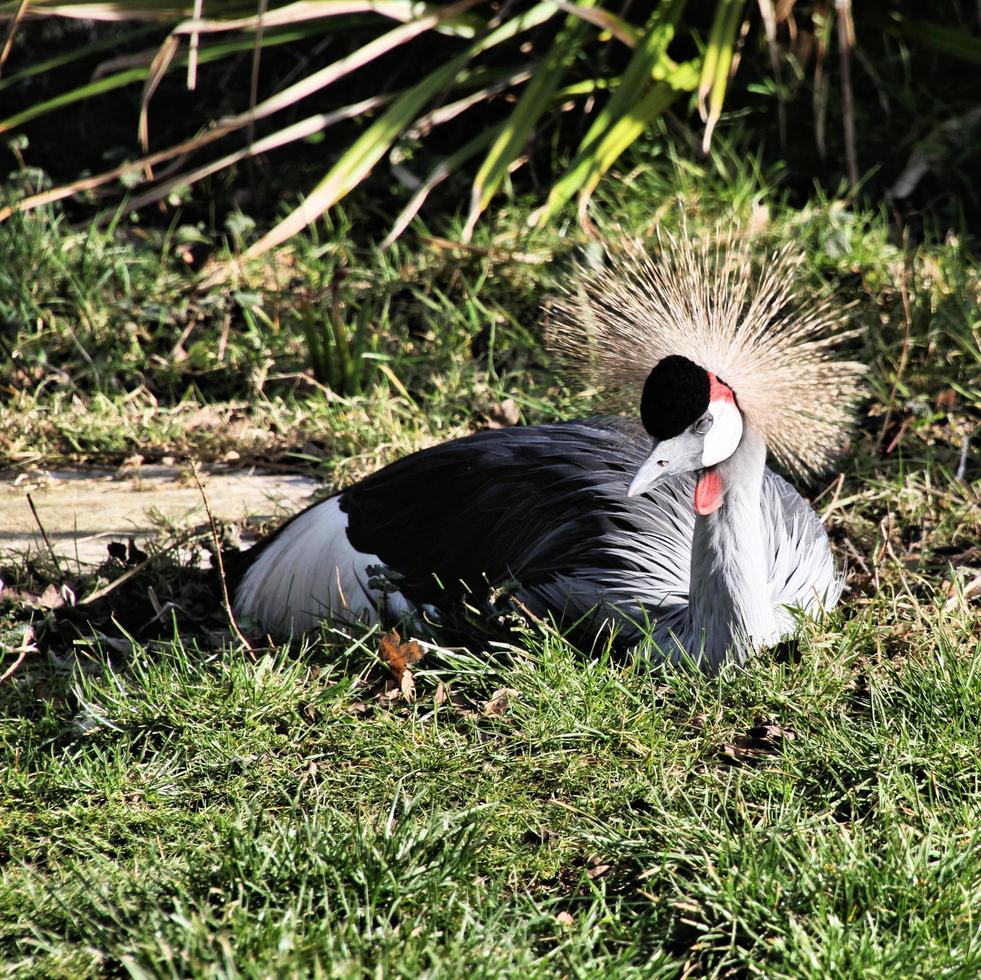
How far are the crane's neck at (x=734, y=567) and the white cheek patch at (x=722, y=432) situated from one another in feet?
0.06

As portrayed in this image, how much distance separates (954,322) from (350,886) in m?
2.43

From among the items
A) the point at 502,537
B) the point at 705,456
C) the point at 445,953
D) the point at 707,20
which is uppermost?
the point at 707,20

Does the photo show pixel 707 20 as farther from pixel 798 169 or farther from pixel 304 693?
pixel 304 693

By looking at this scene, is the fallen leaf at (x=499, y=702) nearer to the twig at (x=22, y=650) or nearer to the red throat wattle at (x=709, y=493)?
the red throat wattle at (x=709, y=493)

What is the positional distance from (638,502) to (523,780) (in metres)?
0.72

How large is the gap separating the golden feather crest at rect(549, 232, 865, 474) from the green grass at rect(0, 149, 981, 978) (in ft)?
0.49

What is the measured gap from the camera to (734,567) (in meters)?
2.23

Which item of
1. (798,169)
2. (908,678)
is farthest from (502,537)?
(798,169)

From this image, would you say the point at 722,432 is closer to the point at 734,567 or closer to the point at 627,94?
the point at 734,567

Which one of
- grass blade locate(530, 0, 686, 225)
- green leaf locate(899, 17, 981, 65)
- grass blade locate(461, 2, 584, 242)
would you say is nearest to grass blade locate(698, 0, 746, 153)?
grass blade locate(530, 0, 686, 225)

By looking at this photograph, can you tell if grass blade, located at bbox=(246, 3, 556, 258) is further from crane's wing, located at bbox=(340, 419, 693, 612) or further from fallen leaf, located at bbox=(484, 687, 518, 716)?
fallen leaf, located at bbox=(484, 687, 518, 716)

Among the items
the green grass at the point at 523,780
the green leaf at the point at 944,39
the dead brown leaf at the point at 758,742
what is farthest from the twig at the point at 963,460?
the green leaf at the point at 944,39

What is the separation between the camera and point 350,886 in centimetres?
175

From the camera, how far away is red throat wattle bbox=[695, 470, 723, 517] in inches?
88.1
